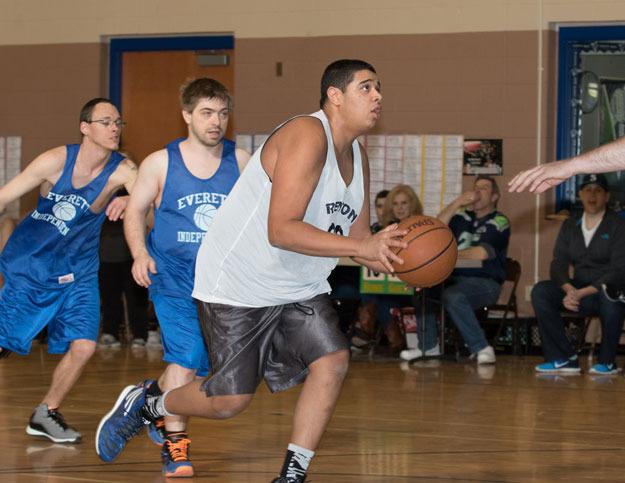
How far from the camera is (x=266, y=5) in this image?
11172 mm

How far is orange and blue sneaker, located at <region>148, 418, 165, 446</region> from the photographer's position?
15.8ft

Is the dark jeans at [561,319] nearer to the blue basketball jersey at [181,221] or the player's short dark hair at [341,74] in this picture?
the blue basketball jersey at [181,221]

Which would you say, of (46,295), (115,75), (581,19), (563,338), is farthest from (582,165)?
(115,75)

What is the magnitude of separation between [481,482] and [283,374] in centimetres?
94

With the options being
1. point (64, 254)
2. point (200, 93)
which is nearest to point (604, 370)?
point (64, 254)

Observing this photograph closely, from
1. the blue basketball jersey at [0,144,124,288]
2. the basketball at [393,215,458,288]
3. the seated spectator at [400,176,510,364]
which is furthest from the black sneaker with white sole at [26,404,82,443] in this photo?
the seated spectator at [400,176,510,364]

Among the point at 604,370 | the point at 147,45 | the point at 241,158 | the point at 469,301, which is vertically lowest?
the point at 604,370

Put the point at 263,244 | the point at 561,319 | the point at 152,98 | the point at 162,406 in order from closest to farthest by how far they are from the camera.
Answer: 1. the point at 263,244
2. the point at 162,406
3. the point at 561,319
4. the point at 152,98

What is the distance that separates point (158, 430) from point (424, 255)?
59.1 inches

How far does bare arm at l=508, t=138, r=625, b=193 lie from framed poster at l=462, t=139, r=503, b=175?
654 cm

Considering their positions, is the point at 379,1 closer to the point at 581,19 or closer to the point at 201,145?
the point at 581,19

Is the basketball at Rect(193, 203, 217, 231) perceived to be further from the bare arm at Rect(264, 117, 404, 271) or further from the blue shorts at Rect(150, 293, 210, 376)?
the bare arm at Rect(264, 117, 404, 271)

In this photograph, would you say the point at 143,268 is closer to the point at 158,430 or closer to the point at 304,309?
the point at 158,430

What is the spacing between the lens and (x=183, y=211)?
16.3ft
